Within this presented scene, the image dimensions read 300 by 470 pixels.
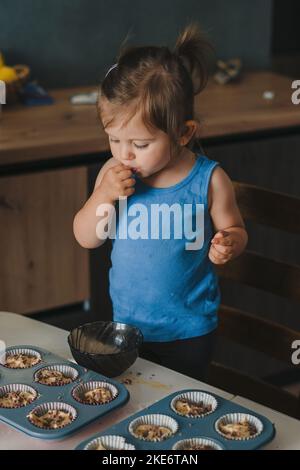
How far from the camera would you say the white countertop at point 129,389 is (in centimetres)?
112

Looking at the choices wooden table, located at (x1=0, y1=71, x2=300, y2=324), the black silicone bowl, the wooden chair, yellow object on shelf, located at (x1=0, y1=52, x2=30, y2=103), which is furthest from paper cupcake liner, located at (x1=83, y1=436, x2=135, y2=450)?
yellow object on shelf, located at (x1=0, y1=52, x2=30, y2=103)

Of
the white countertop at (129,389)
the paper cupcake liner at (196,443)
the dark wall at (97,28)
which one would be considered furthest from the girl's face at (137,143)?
the dark wall at (97,28)

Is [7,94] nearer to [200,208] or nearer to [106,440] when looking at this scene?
[200,208]

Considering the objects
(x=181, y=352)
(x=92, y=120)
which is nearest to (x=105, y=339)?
(x=181, y=352)

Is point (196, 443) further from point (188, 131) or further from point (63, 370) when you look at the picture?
point (188, 131)

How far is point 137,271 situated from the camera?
1.54 meters

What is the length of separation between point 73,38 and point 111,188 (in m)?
1.28

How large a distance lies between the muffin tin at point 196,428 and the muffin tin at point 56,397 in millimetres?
39

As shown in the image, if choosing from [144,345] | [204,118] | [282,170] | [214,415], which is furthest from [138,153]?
[282,170]

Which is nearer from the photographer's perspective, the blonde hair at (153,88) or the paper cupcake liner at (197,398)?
the paper cupcake liner at (197,398)

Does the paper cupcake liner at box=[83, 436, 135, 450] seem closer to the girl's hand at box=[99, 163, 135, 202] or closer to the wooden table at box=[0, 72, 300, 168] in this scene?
the girl's hand at box=[99, 163, 135, 202]

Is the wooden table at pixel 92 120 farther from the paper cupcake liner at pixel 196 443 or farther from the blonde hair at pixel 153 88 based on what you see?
the paper cupcake liner at pixel 196 443

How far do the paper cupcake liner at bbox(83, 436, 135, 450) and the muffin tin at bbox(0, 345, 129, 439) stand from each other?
40 mm

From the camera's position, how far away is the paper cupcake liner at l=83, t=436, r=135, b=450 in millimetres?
1095
